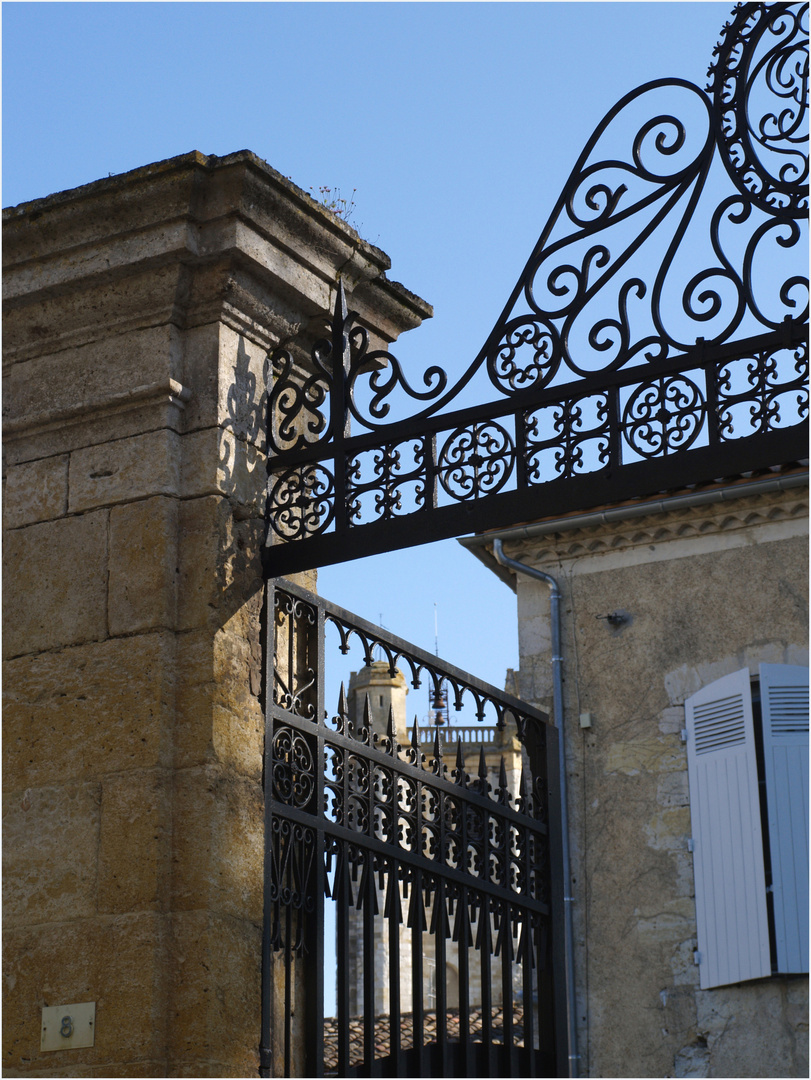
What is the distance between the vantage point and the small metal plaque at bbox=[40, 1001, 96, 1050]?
3.44 m

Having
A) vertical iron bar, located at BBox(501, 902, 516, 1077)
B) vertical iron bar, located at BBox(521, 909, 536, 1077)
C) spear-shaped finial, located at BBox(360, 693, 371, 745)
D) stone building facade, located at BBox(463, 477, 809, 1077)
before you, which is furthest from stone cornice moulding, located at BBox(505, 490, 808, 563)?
spear-shaped finial, located at BBox(360, 693, 371, 745)

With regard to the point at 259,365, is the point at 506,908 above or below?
below

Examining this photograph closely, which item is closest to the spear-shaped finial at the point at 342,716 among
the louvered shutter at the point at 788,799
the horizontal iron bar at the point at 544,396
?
the horizontal iron bar at the point at 544,396

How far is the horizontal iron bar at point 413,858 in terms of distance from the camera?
3.83 m

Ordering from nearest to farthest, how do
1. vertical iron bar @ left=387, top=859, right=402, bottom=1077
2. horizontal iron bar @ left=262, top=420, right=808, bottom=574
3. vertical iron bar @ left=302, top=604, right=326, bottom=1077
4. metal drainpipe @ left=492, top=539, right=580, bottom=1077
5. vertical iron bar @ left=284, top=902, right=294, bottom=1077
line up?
horizontal iron bar @ left=262, top=420, right=808, bottom=574 → vertical iron bar @ left=284, top=902, right=294, bottom=1077 → vertical iron bar @ left=302, top=604, right=326, bottom=1077 → vertical iron bar @ left=387, top=859, right=402, bottom=1077 → metal drainpipe @ left=492, top=539, right=580, bottom=1077

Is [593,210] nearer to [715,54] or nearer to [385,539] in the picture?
[715,54]

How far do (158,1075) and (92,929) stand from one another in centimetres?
39

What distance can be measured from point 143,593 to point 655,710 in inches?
259

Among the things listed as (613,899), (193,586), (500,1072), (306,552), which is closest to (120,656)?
(193,586)

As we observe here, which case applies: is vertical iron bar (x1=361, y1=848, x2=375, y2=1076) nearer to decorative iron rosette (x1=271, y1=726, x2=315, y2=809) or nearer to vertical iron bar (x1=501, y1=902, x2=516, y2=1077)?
decorative iron rosette (x1=271, y1=726, x2=315, y2=809)

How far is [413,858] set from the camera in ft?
13.7

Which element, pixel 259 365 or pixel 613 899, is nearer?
pixel 259 365

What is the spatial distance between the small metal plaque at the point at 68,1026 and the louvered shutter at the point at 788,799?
5.84 metres

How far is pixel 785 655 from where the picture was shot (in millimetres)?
9492
